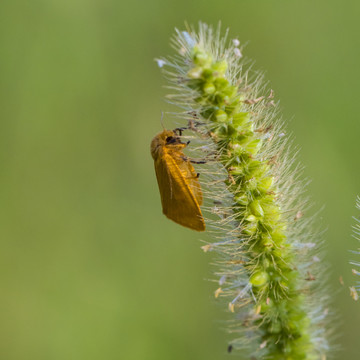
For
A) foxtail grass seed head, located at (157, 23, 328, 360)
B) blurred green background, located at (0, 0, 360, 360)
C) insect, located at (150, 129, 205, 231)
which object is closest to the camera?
foxtail grass seed head, located at (157, 23, 328, 360)

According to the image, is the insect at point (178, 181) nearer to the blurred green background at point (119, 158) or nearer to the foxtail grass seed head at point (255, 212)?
the foxtail grass seed head at point (255, 212)

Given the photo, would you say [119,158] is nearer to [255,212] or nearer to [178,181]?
[178,181]

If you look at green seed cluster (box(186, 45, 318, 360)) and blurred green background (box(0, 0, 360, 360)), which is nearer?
green seed cluster (box(186, 45, 318, 360))

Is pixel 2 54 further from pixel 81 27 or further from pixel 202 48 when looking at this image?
pixel 202 48

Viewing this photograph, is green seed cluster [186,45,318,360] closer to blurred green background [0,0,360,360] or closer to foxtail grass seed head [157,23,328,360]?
foxtail grass seed head [157,23,328,360]

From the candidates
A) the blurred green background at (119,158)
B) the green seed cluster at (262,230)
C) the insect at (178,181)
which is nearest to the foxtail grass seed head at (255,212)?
the green seed cluster at (262,230)

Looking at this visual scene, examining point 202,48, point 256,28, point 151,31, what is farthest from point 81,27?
point 202,48

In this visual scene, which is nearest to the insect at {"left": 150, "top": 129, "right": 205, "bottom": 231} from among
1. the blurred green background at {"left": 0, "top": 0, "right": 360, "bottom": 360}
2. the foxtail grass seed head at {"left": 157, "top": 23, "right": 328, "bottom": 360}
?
the foxtail grass seed head at {"left": 157, "top": 23, "right": 328, "bottom": 360}

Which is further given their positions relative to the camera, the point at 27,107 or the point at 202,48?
the point at 27,107
